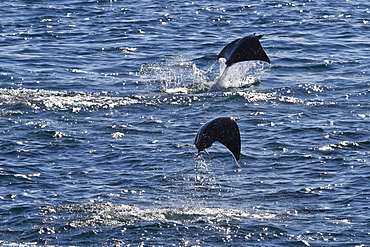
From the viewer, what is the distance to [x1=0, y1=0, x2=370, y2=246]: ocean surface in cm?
1325

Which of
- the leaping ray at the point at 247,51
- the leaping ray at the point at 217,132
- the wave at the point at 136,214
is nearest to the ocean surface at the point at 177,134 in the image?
the wave at the point at 136,214

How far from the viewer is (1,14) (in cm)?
3203

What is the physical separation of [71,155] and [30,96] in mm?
4692

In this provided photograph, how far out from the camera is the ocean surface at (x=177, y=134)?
1325cm

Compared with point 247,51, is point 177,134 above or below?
below

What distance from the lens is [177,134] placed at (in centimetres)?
1789

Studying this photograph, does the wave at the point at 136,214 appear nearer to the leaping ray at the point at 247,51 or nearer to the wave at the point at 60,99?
the leaping ray at the point at 247,51

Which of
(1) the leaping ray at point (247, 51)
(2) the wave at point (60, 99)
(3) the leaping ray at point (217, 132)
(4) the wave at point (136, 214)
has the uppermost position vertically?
(1) the leaping ray at point (247, 51)

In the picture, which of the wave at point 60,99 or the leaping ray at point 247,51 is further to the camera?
the wave at point 60,99

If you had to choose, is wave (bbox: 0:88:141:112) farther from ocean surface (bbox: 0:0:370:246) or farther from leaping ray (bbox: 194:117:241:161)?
leaping ray (bbox: 194:117:241:161)

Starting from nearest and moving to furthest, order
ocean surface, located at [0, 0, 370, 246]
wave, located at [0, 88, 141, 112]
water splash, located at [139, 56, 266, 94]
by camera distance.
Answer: ocean surface, located at [0, 0, 370, 246] < wave, located at [0, 88, 141, 112] < water splash, located at [139, 56, 266, 94]

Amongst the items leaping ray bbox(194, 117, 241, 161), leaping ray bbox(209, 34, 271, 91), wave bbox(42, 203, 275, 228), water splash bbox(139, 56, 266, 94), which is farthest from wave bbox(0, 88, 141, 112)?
leaping ray bbox(194, 117, 241, 161)

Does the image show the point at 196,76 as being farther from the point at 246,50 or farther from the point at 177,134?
the point at 246,50

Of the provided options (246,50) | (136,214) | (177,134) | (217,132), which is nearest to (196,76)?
(177,134)
